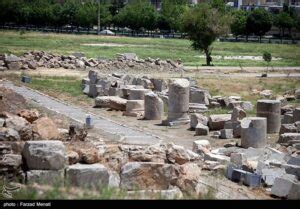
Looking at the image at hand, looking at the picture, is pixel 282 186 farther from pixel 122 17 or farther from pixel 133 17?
pixel 122 17

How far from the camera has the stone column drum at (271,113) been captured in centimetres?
2147

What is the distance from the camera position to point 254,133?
1866 centimetres

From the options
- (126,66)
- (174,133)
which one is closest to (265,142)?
(174,133)

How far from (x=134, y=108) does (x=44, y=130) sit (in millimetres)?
10379

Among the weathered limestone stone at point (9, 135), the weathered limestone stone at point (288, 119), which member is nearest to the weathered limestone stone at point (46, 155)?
the weathered limestone stone at point (9, 135)

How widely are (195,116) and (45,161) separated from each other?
1063 centimetres

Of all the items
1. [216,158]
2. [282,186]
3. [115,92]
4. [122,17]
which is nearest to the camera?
[282,186]

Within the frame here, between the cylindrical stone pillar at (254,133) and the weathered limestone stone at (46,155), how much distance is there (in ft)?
25.8

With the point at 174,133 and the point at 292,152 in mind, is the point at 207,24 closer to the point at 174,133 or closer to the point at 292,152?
the point at 174,133

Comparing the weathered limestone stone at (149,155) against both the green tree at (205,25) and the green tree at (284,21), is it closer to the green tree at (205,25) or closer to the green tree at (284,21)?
the green tree at (205,25)

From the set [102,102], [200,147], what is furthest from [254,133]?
[102,102]

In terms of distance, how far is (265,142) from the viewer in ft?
62.8

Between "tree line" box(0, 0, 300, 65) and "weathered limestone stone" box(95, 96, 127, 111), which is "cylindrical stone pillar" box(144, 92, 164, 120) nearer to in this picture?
"weathered limestone stone" box(95, 96, 127, 111)
